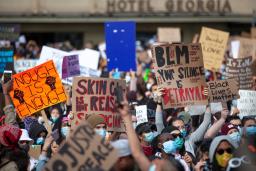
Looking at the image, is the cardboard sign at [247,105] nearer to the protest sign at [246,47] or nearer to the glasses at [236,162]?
the glasses at [236,162]

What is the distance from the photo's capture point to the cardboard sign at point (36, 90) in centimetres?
1100

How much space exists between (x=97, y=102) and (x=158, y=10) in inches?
880

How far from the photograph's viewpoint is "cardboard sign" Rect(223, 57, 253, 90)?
14391 mm

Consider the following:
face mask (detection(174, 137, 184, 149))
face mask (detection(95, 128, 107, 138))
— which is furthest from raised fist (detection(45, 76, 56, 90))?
face mask (detection(174, 137, 184, 149))

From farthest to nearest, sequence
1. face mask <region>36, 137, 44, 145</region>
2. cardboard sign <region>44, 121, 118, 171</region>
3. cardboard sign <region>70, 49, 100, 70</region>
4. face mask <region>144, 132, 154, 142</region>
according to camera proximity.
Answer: cardboard sign <region>70, 49, 100, 70</region>
face mask <region>36, 137, 44, 145</region>
face mask <region>144, 132, 154, 142</region>
cardboard sign <region>44, 121, 118, 171</region>

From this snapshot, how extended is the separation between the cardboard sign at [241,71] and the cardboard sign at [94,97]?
4.94 metres

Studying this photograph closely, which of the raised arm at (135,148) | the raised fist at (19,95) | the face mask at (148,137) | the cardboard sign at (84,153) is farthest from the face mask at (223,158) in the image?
the raised fist at (19,95)

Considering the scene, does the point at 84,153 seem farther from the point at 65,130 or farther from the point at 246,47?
the point at 246,47

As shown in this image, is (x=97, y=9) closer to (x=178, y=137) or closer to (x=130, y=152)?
(x=178, y=137)

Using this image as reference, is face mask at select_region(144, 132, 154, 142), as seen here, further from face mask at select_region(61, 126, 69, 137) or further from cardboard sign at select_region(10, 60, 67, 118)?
cardboard sign at select_region(10, 60, 67, 118)

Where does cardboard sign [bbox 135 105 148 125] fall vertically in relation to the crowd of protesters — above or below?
below

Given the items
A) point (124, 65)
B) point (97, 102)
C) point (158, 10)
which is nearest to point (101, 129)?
point (97, 102)

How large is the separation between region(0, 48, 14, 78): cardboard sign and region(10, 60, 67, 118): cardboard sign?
1.97 m

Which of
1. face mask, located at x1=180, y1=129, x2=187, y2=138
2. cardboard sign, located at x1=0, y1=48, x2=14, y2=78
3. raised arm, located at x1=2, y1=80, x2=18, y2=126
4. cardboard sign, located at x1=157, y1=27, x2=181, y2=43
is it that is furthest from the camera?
cardboard sign, located at x1=157, y1=27, x2=181, y2=43
